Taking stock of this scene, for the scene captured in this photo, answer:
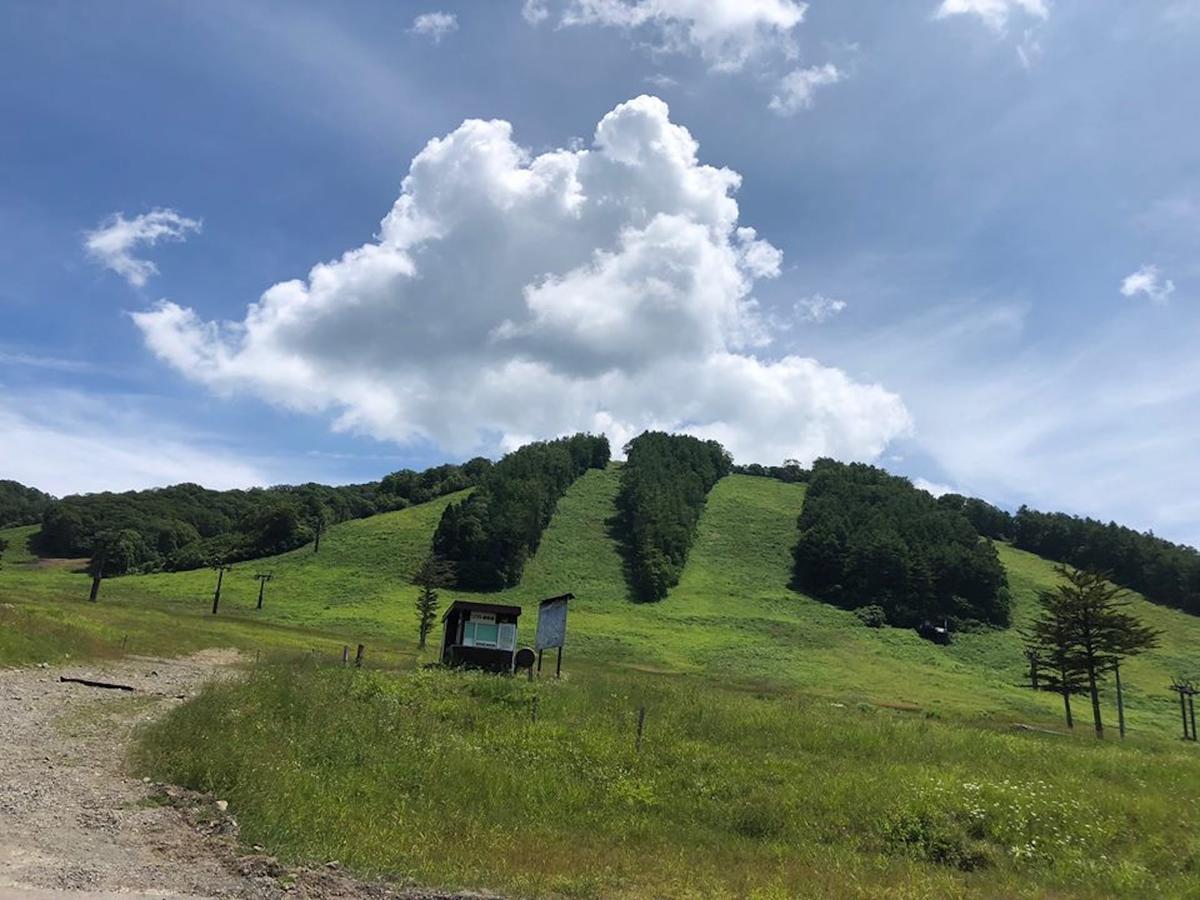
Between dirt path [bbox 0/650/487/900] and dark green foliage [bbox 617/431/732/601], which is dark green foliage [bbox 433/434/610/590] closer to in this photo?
dark green foliage [bbox 617/431/732/601]

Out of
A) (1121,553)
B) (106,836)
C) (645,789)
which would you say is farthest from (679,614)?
(1121,553)

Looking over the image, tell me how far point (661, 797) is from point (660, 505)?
414 ft

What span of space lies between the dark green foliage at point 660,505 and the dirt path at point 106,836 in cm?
9973

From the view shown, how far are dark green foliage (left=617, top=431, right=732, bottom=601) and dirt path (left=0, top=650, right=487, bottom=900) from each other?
9973 centimetres

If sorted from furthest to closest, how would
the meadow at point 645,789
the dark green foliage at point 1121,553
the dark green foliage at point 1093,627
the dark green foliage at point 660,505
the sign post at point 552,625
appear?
the dark green foliage at point 1121,553
the dark green foliage at point 660,505
the dark green foliage at point 1093,627
the sign post at point 552,625
the meadow at point 645,789

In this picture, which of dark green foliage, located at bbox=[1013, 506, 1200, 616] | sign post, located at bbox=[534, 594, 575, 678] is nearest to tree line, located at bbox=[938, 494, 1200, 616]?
dark green foliage, located at bbox=[1013, 506, 1200, 616]

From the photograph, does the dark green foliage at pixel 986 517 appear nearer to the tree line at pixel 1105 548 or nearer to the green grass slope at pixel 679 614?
the tree line at pixel 1105 548

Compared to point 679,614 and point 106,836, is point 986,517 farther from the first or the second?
point 106,836

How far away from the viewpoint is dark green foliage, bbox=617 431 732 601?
4690 inches

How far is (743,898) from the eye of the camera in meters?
10.3

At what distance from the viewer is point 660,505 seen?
142 meters

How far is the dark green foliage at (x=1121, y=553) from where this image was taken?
456ft

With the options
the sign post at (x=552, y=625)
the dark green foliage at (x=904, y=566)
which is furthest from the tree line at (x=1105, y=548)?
the sign post at (x=552, y=625)

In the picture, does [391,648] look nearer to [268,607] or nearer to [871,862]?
[268,607]
